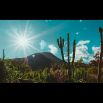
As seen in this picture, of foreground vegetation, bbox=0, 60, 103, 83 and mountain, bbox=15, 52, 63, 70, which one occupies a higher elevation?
mountain, bbox=15, 52, 63, 70

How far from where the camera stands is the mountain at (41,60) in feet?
17.3

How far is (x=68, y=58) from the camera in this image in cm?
541

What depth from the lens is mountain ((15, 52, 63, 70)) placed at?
5270 millimetres

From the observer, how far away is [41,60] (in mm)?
5418

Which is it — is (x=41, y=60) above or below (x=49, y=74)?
above

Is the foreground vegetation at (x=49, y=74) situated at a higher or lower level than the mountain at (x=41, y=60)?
lower
